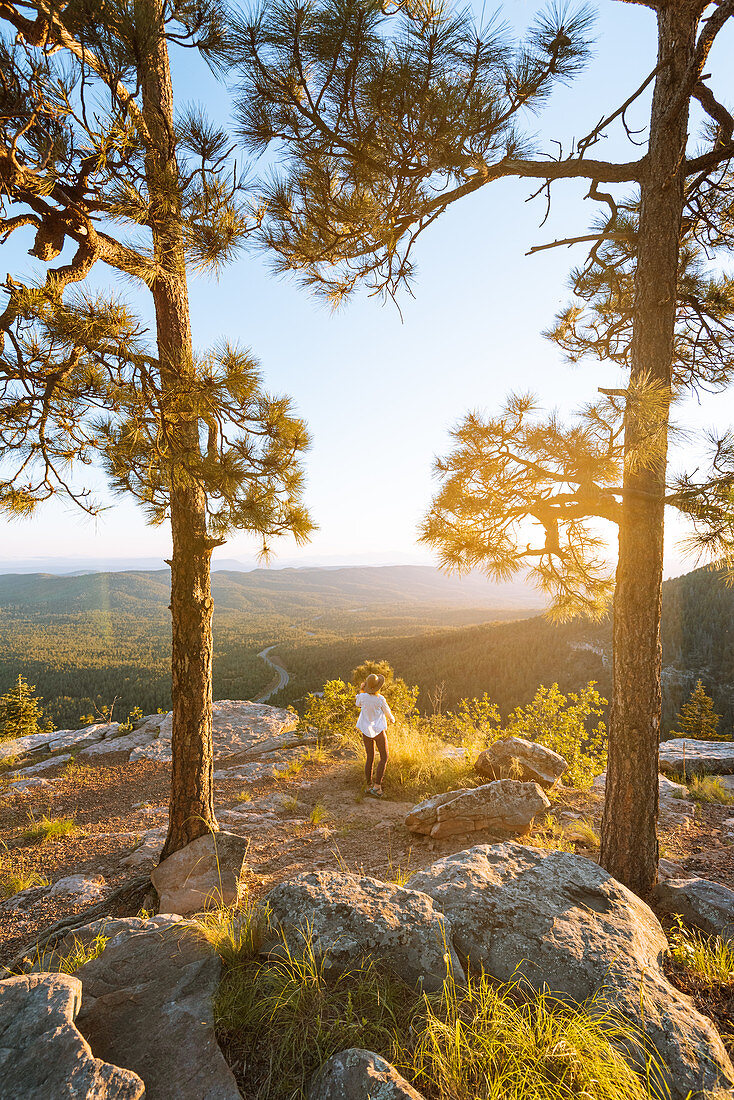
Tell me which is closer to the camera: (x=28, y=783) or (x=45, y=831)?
(x=45, y=831)

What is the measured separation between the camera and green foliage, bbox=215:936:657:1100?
1.55 meters

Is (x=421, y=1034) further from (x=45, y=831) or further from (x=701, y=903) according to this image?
(x=45, y=831)

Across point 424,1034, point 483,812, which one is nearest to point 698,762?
point 483,812

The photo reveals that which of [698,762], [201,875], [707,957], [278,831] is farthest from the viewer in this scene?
[698,762]

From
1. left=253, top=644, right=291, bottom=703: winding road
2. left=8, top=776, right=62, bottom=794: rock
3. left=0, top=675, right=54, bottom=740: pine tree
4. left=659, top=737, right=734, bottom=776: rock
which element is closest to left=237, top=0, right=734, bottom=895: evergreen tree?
left=659, top=737, right=734, bottom=776: rock

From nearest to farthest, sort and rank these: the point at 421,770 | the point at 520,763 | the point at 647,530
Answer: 1. the point at 647,530
2. the point at 520,763
3. the point at 421,770

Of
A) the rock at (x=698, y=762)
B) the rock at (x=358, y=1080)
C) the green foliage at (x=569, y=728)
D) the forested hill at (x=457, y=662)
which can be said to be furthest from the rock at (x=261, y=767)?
the forested hill at (x=457, y=662)

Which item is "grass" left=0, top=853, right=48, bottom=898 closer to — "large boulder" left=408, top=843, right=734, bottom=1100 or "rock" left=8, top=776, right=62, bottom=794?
"rock" left=8, top=776, right=62, bottom=794

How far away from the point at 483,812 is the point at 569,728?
2.99 m

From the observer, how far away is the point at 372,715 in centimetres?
621

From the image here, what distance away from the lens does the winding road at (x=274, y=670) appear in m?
44.7

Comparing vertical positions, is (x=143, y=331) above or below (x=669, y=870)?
above

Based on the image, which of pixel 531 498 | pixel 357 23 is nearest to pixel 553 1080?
pixel 531 498

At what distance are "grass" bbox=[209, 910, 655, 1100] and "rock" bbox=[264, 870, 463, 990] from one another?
0.06 meters
